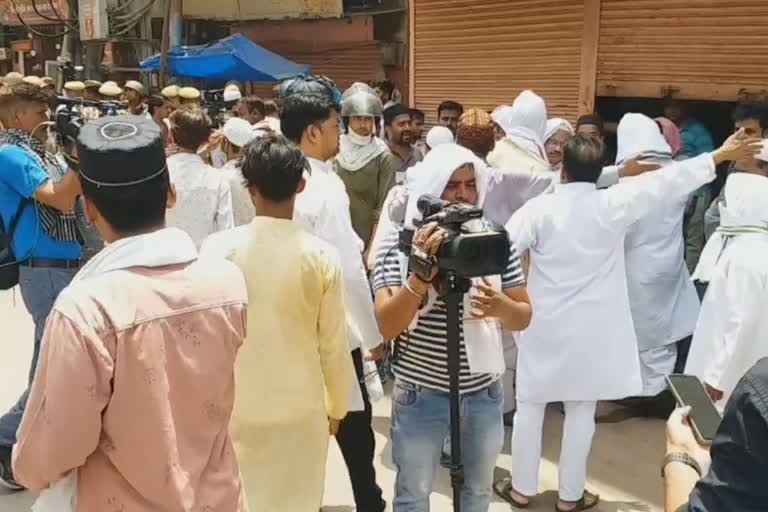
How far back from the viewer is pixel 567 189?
3.19 meters

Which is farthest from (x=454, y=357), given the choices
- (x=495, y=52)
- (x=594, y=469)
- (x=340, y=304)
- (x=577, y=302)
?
(x=495, y=52)

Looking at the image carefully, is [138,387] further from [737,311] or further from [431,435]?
[737,311]

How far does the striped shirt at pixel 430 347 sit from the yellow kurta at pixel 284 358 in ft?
0.57

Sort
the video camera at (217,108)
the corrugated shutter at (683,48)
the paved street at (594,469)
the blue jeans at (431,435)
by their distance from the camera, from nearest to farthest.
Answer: the blue jeans at (431,435) < the paved street at (594,469) < the corrugated shutter at (683,48) < the video camera at (217,108)

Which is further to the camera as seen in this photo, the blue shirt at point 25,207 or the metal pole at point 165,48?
the metal pole at point 165,48

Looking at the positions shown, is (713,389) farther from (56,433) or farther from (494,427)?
(56,433)

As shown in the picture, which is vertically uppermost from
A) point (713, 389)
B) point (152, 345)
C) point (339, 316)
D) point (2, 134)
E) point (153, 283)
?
point (2, 134)

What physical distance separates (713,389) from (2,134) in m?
3.27

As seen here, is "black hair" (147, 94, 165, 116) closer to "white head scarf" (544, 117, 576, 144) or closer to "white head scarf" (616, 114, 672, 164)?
"white head scarf" (544, 117, 576, 144)

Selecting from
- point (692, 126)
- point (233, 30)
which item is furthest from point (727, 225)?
point (233, 30)

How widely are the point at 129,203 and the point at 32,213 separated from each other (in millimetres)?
2023

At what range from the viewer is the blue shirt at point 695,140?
500 cm

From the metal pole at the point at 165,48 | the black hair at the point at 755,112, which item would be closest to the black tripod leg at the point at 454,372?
the black hair at the point at 755,112

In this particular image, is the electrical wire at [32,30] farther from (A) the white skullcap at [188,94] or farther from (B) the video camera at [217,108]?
(A) the white skullcap at [188,94]
